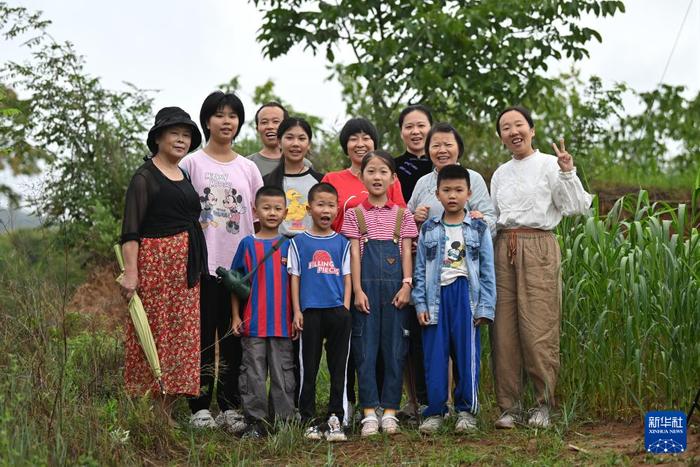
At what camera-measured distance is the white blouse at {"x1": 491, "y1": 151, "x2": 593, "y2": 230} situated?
5.43 m

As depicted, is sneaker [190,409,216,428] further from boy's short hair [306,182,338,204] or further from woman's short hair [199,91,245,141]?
woman's short hair [199,91,245,141]

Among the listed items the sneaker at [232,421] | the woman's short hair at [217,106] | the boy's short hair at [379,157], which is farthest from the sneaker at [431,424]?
the woman's short hair at [217,106]

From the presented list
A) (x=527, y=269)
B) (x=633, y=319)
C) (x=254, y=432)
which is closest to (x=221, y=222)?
(x=254, y=432)

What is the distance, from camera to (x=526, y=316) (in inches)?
217

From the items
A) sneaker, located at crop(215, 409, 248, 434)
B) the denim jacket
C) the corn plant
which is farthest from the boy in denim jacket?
sneaker, located at crop(215, 409, 248, 434)

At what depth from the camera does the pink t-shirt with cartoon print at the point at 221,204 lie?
220 inches

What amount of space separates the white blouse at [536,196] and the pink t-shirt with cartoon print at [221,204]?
Answer: 1.47 metres

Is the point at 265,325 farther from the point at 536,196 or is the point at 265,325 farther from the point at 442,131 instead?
the point at 536,196

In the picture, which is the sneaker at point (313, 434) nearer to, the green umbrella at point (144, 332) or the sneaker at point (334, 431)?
the sneaker at point (334, 431)

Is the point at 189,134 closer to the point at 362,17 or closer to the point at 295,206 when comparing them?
the point at 295,206

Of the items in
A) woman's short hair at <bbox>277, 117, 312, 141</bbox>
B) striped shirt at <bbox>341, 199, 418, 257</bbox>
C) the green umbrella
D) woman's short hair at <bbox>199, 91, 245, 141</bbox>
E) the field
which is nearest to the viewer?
the field

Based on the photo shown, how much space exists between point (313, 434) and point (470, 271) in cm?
125

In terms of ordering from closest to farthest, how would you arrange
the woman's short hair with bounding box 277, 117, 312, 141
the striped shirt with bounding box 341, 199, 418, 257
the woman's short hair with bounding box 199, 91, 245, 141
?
the striped shirt with bounding box 341, 199, 418, 257 → the woman's short hair with bounding box 199, 91, 245, 141 → the woman's short hair with bounding box 277, 117, 312, 141

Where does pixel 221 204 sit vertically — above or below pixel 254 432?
above
